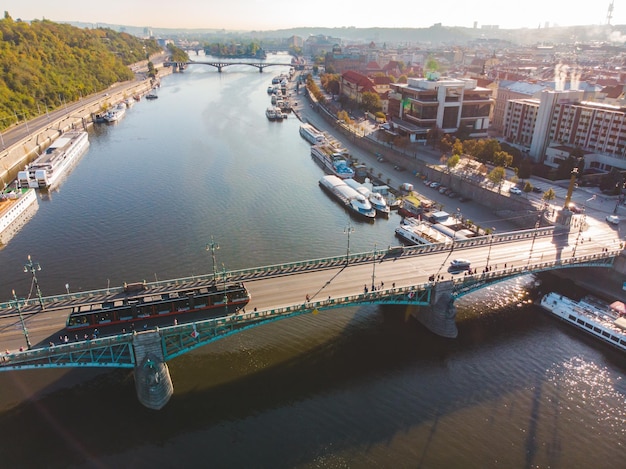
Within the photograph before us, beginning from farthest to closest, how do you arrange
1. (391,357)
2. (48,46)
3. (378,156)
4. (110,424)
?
(48,46), (378,156), (391,357), (110,424)

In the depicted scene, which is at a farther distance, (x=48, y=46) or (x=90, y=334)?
(x=48, y=46)

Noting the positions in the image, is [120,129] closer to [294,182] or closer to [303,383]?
[294,182]

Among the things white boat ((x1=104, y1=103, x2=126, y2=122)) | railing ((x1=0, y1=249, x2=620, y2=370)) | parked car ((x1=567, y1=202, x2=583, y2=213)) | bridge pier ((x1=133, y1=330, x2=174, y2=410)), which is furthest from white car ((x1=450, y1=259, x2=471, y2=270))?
white boat ((x1=104, y1=103, x2=126, y2=122))

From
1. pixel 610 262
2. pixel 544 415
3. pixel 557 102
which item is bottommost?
pixel 544 415

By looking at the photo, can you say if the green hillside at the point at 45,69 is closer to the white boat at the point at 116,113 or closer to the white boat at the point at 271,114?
the white boat at the point at 116,113

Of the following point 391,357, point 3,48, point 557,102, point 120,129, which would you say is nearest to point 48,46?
point 3,48
